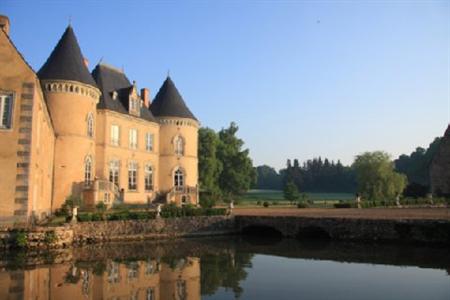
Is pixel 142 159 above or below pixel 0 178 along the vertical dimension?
above

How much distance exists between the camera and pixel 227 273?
13820 millimetres

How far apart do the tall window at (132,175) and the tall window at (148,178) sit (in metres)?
1.26

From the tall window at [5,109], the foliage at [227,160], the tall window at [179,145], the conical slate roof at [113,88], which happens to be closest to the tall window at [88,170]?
the conical slate roof at [113,88]

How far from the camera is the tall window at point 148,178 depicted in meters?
34.3

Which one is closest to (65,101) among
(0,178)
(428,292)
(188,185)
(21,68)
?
(21,68)

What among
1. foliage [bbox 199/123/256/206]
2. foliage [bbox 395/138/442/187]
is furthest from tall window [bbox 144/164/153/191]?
foliage [bbox 395/138/442/187]

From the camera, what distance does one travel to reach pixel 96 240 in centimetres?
2042

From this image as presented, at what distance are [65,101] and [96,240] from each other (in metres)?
10.1

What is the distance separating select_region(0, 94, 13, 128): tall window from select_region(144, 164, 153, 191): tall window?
652 inches

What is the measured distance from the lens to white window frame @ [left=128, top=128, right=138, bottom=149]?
107ft

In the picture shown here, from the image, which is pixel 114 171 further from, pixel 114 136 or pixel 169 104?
pixel 169 104

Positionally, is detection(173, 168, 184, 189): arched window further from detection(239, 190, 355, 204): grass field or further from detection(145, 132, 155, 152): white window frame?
detection(239, 190, 355, 204): grass field

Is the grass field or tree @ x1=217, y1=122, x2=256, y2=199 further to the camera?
the grass field

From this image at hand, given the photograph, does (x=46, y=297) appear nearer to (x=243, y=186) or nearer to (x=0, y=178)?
(x=0, y=178)
